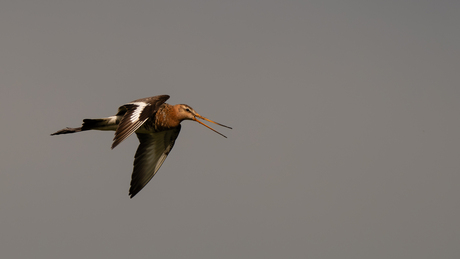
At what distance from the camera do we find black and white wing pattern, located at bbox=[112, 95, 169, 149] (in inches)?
327

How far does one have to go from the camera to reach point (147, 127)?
9875mm

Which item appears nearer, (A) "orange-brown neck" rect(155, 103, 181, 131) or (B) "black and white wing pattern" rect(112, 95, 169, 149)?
(B) "black and white wing pattern" rect(112, 95, 169, 149)

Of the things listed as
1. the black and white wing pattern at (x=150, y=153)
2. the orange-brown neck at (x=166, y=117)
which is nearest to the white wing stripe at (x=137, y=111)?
the orange-brown neck at (x=166, y=117)

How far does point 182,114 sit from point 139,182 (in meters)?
1.95

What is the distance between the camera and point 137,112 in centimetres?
896

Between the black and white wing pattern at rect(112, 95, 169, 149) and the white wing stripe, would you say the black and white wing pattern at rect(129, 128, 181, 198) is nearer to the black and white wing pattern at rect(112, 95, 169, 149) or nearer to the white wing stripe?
the black and white wing pattern at rect(112, 95, 169, 149)

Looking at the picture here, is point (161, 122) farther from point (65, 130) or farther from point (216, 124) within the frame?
point (65, 130)

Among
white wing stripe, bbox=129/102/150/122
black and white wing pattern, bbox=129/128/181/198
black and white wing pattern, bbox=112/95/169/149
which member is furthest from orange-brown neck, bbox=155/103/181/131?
black and white wing pattern, bbox=129/128/181/198

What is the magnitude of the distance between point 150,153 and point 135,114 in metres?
2.38

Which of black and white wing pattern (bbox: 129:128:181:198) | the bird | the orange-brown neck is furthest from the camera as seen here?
black and white wing pattern (bbox: 129:128:181:198)

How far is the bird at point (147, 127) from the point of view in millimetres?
8703

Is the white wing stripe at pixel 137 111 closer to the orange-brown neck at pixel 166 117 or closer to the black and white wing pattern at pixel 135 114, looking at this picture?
the black and white wing pattern at pixel 135 114

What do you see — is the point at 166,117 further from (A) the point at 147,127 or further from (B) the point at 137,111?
(B) the point at 137,111

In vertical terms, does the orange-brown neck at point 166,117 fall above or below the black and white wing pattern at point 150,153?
above
